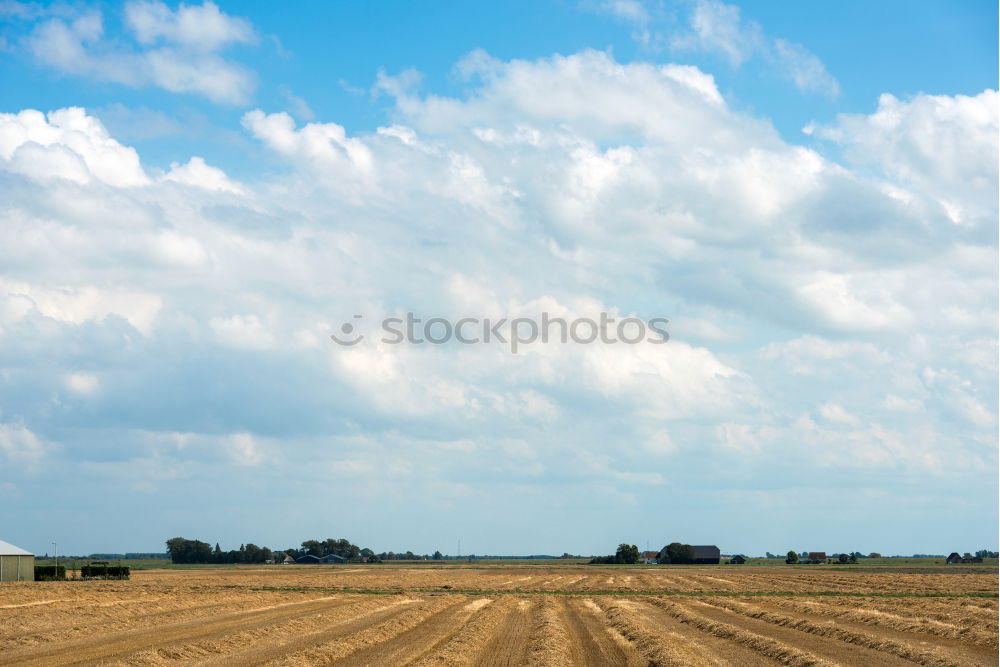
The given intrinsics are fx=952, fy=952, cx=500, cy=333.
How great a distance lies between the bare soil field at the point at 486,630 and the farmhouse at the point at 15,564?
93.7 ft

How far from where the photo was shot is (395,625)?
42375 mm

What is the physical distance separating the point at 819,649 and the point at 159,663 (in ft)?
72.0

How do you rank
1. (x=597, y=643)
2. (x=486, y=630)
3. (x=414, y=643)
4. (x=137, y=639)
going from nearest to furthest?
(x=597, y=643) < (x=137, y=639) < (x=414, y=643) < (x=486, y=630)

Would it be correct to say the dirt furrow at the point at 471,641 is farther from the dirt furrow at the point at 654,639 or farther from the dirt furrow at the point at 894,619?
the dirt furrow at the point at 894,619

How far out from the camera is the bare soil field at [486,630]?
100.0 ft

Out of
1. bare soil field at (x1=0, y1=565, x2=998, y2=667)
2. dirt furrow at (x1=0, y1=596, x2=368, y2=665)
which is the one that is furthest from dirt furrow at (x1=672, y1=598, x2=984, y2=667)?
dirt furrow at (x1=0, y1=596, x2=368, y2=665)

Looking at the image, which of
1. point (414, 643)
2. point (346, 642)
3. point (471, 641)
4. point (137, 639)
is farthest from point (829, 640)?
point (137, 639)

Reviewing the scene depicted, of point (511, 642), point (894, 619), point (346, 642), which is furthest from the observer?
point (894, 619)

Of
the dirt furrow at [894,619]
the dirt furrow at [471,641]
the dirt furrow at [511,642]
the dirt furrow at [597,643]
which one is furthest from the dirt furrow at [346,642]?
the dirt furrow at [894,619]

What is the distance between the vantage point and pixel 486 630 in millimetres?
40125

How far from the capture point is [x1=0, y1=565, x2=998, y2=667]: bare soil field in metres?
30.5

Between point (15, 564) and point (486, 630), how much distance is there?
67.9 metres

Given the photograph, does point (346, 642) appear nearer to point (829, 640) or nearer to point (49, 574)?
point (829, 640)

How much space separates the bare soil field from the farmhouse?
28.6 metres
